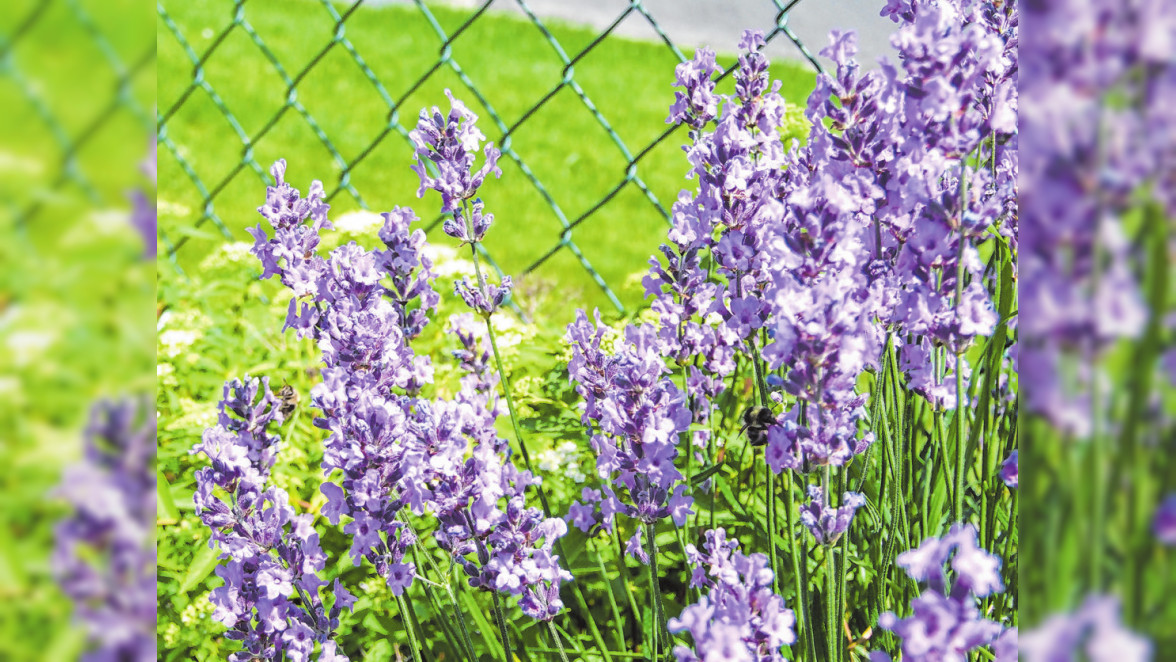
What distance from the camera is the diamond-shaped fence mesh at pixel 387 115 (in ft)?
11.3

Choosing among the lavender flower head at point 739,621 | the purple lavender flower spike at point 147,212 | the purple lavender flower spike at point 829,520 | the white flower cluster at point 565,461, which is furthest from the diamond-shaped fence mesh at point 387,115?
the purple lavender flower spike at point 147,212

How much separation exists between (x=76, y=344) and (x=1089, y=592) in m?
0.31

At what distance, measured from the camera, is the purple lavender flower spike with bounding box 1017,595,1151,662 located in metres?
0.26

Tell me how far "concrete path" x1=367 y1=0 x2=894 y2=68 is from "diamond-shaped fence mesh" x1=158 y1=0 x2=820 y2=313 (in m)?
0.13

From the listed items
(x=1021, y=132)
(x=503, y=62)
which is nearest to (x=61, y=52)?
(x=1021, y=132)

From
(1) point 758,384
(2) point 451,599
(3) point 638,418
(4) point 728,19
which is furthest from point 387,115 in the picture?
(3) point 638,418

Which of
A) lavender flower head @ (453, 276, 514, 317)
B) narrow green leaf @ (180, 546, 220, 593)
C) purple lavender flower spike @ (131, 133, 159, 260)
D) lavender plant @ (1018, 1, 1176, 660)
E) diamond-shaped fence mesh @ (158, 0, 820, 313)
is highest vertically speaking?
diamond-shaped fence mesh @ (158, 0, 820, 313)

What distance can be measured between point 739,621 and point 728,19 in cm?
408

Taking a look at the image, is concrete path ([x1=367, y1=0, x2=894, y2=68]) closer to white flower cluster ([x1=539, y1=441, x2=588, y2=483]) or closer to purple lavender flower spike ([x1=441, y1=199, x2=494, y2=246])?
purple lavender flower spike ([x1=441, y1=199, x2=494, y2=246])

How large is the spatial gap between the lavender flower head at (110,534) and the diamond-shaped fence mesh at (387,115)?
6.39ft

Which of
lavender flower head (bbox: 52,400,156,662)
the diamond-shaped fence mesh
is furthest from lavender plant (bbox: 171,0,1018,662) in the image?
the diamond-shaped fence mesh

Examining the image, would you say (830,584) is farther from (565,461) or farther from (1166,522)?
(565,461)

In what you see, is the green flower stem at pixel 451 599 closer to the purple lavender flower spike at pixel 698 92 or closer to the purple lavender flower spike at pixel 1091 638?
the purple lavender flower spike at pixel 698 92

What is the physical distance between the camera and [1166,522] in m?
0.26
